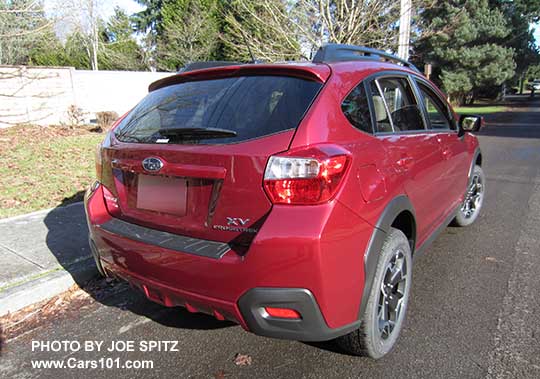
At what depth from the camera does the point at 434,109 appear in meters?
3.61

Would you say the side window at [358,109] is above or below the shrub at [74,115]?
above

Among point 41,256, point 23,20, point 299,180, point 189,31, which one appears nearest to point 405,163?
point 299,180

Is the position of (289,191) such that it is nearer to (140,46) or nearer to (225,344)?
(225,344)

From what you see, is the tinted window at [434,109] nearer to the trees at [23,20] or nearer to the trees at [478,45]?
the trees at [23,20]

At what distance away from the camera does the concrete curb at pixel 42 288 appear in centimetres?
302

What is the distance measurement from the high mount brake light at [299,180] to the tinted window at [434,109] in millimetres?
1862

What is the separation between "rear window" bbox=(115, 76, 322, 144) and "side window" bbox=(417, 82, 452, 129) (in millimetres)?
1652

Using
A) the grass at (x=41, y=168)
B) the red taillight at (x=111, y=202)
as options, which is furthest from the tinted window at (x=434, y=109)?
the grass at (x=41, y=168)

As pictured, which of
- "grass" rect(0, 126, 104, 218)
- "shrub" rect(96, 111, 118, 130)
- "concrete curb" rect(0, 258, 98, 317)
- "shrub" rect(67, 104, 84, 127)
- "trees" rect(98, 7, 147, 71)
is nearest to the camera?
"concrete curb" rect(0, 258, 98, 317)

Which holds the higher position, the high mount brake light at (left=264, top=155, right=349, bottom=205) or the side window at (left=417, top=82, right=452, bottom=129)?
the side window at (left=417, top=82, right=452, bottom=129)

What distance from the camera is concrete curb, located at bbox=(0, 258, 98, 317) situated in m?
3.02

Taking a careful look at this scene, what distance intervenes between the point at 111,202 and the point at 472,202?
4125 mm

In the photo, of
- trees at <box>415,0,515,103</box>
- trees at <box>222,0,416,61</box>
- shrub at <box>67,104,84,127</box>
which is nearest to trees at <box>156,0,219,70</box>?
trees at <box>415,0,515,103</box>

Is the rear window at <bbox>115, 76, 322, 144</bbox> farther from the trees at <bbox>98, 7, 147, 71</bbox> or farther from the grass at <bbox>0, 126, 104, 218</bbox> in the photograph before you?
the trees at <bbox>98, 7, 147, 71</bbox>
